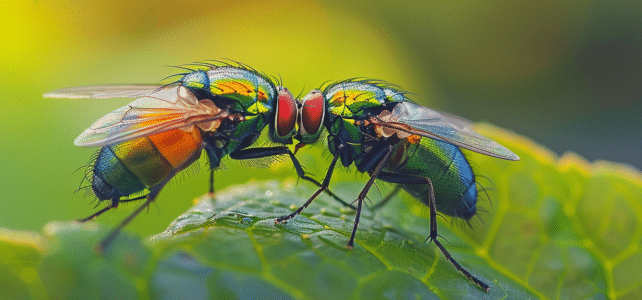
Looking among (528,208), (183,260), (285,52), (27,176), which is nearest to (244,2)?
(285,52)

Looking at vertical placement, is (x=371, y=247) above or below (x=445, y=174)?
below

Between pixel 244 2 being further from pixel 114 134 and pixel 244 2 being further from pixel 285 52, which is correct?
pixel 114 134

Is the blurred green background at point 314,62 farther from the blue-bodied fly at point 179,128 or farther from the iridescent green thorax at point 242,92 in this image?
the iridescent green thorax at point 242,92

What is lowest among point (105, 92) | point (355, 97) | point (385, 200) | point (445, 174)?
point (385, 200)

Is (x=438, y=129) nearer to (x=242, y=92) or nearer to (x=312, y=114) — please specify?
(x=312, y=114)

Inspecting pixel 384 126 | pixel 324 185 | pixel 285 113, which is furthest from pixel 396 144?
pixel 285 113

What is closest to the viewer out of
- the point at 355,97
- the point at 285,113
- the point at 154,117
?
the point at 154,117

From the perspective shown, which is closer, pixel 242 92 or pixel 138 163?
pixel 138 163
